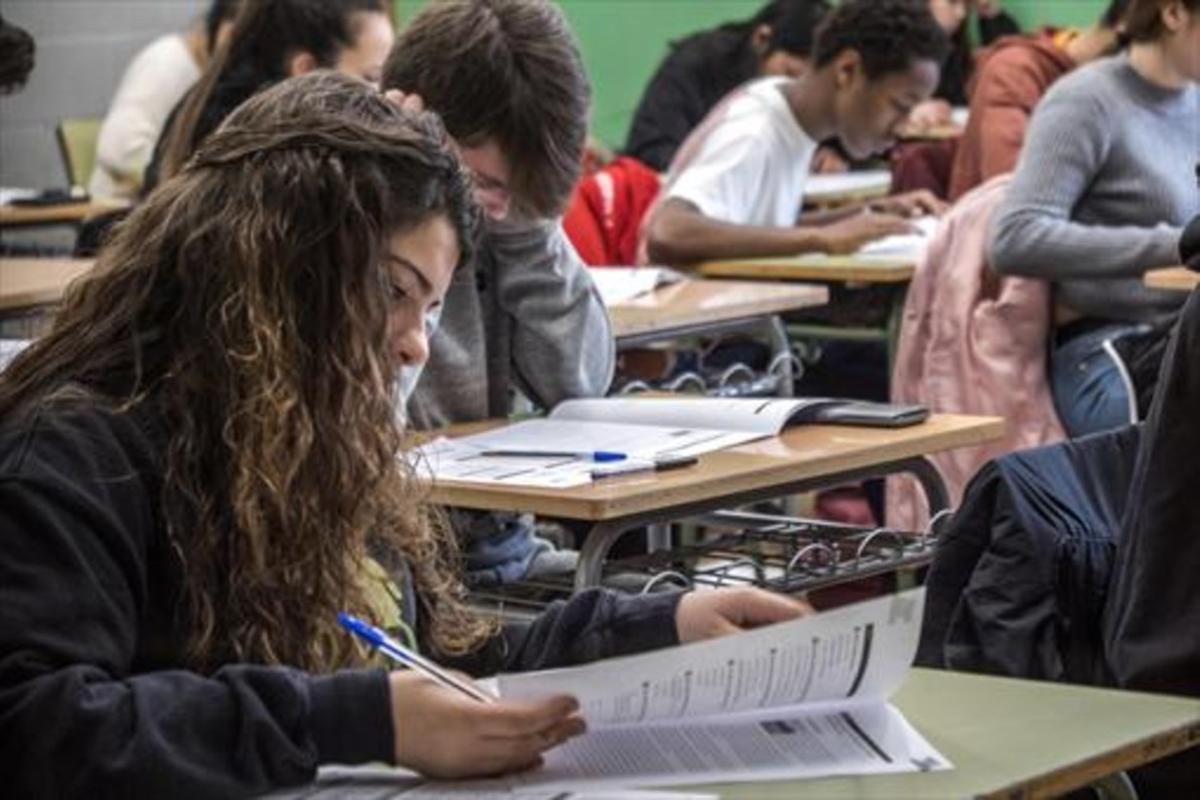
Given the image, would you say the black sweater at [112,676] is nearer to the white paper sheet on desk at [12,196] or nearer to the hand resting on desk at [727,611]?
the hand resting on desk at [727,611]

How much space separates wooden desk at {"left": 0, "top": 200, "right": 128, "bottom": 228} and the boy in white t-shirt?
155 centimetres

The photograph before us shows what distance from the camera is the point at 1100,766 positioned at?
163cm

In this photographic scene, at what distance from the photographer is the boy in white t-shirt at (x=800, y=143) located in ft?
16.2

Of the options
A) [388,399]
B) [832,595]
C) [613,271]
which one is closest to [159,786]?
[388,399]

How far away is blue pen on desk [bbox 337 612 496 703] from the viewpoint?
1600mm

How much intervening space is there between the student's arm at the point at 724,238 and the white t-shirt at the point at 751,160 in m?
0.12

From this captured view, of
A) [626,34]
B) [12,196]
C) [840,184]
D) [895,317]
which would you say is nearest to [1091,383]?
[895,317]

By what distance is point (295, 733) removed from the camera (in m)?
1.59

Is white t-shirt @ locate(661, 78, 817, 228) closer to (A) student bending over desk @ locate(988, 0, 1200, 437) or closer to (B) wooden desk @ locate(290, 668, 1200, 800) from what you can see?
(A) student bending over desk @ locate(988, 0, 1200, 437)

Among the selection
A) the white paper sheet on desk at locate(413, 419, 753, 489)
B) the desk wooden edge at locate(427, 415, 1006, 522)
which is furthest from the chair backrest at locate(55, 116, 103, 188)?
the desk wooden edge at locate(427, 415, 1006, 522)

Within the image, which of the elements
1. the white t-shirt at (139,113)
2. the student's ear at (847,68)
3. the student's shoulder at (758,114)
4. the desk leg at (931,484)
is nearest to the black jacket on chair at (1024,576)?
the desk leg at (931,484)

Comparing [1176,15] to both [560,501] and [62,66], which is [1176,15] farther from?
[62,66]

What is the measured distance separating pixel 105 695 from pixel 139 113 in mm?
5750

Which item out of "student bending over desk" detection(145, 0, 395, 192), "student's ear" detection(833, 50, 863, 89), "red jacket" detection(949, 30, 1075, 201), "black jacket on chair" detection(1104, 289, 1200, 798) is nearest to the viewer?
"black jacket on chair" detection(1104, 289, 1200, 798)
